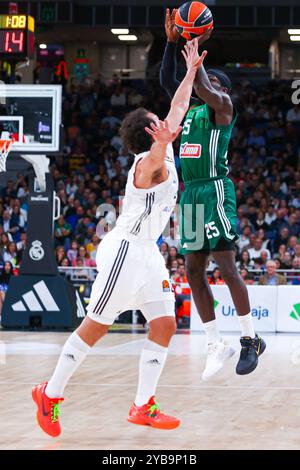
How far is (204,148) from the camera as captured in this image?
7148 millimetres

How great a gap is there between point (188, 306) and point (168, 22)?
1141 cm

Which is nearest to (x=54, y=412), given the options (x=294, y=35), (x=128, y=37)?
(x=294, y=35)

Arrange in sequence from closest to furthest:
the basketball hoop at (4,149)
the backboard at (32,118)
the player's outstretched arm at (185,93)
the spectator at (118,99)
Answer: the player's outstretched arm at (185,93) → the basketball hoop at (4,149) → the backboard at (32,118) → the spectator at (118,99)

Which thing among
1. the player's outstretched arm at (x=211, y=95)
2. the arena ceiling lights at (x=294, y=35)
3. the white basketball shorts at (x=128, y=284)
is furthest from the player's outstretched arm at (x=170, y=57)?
the arena ceiling lights at (x=294, y=35)

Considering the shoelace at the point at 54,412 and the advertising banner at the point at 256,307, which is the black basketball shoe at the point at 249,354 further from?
the advertising banner at the point at 256,307

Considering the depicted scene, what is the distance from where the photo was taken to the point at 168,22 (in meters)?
7.02

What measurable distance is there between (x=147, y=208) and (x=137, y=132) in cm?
50

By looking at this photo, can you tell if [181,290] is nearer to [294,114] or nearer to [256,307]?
[256,307]

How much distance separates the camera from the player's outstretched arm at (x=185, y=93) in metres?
5.97

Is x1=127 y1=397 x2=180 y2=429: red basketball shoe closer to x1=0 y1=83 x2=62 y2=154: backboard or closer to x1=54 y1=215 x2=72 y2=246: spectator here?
Answer: x1=0 y1=83 x2=62 y2=154: backboard

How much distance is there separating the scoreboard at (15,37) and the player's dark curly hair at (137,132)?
10.0m

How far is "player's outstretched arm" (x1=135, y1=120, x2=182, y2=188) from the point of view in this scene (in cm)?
585

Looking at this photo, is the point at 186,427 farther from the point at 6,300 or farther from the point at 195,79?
the point at 6,300

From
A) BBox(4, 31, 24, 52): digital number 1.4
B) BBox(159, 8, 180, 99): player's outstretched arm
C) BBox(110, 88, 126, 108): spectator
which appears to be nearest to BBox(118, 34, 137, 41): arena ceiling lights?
BBox(110, 88, 126, 108): spectator
